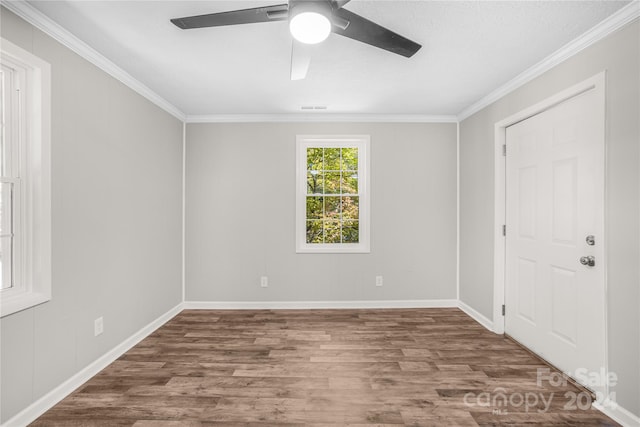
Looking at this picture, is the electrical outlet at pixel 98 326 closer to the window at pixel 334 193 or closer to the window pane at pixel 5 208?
the window pane at pixel 5 208

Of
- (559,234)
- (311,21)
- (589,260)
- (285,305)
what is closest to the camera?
(311,21)

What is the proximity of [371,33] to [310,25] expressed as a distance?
0.39m

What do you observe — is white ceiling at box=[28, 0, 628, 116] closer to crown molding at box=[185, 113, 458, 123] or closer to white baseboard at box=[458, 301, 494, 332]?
crown molding at box=[185, 113, 458, 123]

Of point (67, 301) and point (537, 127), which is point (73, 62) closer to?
point (67, 301)

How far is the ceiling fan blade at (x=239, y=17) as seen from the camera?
141cm

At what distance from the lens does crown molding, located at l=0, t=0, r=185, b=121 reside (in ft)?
5.80

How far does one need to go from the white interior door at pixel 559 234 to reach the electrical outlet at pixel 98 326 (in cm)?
362

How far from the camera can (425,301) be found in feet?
12.9

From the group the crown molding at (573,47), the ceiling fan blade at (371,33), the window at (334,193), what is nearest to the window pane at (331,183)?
the window at (334,193)

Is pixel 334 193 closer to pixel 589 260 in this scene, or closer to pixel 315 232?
pixel 315 232

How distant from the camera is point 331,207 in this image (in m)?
3.99

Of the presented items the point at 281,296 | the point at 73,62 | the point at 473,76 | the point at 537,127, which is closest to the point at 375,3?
the point at 473,76

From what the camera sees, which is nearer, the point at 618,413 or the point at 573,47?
the point at 618,413

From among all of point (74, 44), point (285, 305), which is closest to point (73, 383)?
point (285, 305)
